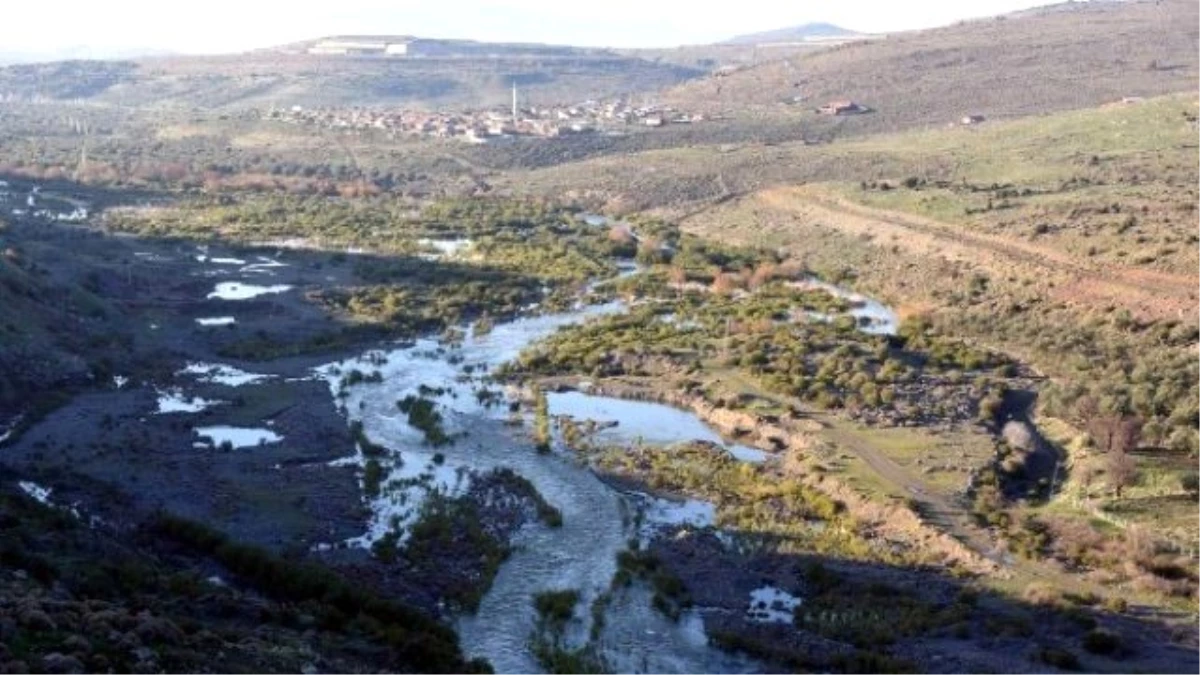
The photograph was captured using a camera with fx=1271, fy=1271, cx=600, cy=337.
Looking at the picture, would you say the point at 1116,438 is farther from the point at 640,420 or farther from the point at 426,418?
the point at 426,418

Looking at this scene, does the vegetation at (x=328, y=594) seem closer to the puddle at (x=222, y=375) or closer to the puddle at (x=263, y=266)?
the puddle at (x=222, y=375)

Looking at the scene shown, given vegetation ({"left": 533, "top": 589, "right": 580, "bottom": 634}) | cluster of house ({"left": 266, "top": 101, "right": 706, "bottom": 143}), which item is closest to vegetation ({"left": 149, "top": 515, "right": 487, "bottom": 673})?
vegetation ({"left": 533, "top": 589, "right": 580, "bottom": 634})

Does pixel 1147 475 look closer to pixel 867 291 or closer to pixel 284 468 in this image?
pixel 284 468

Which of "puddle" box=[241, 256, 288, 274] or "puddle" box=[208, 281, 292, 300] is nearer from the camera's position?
"puddle" box=[208, 281, 292, 300]

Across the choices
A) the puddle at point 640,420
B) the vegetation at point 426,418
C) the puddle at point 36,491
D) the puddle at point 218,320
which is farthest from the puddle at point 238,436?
the puddle at point 218,320

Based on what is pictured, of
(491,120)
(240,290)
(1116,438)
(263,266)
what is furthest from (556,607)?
(491,120)

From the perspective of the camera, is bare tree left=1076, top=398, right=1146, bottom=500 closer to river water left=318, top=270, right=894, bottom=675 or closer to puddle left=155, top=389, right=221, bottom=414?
river water left=318, top=270, right=894, bottom=675
